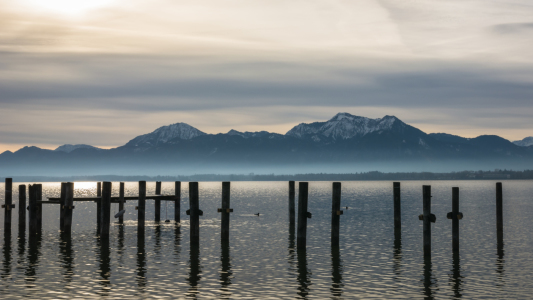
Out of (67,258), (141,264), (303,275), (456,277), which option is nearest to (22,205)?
(67,258)

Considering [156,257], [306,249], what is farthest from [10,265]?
[306,249]

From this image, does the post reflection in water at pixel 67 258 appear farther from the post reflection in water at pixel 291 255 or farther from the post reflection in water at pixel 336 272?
the post reflection in water at pixel 336 272

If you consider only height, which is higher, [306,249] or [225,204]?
[225,204]

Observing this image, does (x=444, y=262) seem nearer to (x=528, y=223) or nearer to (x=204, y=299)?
(x=204, y=299)

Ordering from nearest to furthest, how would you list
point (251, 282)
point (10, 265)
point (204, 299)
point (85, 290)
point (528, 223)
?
point (204, 299) → point (85, 290) → point (251, 282) → point (10, 265) → point (528, 223)

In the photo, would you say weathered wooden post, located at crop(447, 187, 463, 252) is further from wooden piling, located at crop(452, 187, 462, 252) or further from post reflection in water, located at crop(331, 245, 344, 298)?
post reflection in water, located at crop(331, 245, 344, 298)

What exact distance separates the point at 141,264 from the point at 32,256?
7339 millimetres

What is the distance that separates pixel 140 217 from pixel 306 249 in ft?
39.7

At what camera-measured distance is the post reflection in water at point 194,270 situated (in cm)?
2277

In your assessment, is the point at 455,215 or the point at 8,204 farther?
the point at 8,204

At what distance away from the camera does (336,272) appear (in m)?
27.2

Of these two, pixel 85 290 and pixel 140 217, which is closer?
pixel 85 290

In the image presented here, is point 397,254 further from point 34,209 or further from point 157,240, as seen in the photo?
point 34,209

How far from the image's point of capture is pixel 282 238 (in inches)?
1646
